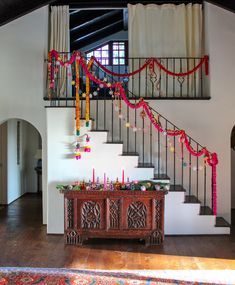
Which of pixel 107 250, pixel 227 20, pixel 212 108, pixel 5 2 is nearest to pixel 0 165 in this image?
pixel 5 2

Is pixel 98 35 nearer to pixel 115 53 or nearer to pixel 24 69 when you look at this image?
pixel 115 53

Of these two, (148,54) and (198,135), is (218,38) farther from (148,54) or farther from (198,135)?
(198,135)

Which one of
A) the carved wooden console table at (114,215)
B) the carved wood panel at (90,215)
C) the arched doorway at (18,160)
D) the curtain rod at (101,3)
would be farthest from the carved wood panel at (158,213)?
the arched doorway at (18,160)

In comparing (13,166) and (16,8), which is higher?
(16,8)

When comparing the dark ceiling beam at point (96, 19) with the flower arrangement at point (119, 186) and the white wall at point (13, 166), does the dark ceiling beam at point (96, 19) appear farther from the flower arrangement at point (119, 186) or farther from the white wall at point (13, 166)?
the flower arrangement at point (119, 186)

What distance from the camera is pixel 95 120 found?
7391 millimetres

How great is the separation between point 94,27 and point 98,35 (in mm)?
996

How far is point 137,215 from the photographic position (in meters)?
6.14

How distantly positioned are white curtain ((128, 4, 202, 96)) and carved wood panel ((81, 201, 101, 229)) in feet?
9.45

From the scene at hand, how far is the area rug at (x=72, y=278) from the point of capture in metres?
4.47

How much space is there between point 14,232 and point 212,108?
4388mm

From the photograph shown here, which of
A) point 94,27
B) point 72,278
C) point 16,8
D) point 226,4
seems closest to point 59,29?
point 16,8

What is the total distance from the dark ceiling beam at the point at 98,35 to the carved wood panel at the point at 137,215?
19.8 ft

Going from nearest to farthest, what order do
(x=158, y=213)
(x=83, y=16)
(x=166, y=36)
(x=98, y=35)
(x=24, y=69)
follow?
(x=158, y=213), (x=24, y=69), (x=166, y=36), (x=83, y=16), (x=98, y=35)
